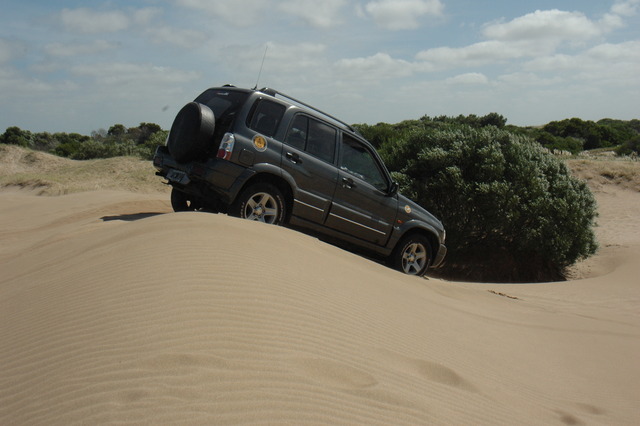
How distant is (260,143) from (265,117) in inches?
16.3

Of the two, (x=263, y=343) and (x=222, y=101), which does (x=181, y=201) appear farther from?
(x=263, y=343)

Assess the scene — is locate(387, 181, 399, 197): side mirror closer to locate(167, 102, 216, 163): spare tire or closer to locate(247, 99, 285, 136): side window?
locate(247, 99, 285, 136): side window

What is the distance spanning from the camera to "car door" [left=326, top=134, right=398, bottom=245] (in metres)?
8.30

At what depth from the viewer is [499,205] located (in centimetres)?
1303

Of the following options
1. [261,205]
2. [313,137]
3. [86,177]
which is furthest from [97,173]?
[261,205]

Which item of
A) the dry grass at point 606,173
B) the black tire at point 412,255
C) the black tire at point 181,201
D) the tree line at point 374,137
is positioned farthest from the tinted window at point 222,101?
the dry grass at point 606,173

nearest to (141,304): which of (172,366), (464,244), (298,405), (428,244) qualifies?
(172,366)

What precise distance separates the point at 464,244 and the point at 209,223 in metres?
9.26

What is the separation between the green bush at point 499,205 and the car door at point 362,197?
4.87 meters

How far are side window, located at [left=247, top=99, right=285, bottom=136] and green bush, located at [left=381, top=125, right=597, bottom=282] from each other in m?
6.33

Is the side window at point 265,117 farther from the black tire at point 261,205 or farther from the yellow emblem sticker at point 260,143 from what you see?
the black tire at point 261,205

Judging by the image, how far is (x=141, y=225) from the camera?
6.19 m

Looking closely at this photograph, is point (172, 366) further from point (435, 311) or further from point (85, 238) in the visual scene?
point (85, 238)

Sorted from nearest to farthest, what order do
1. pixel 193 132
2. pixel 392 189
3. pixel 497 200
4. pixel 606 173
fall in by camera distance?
pixel 193 132, pixel 392 189, pixel 497 200, pixel 606 173
